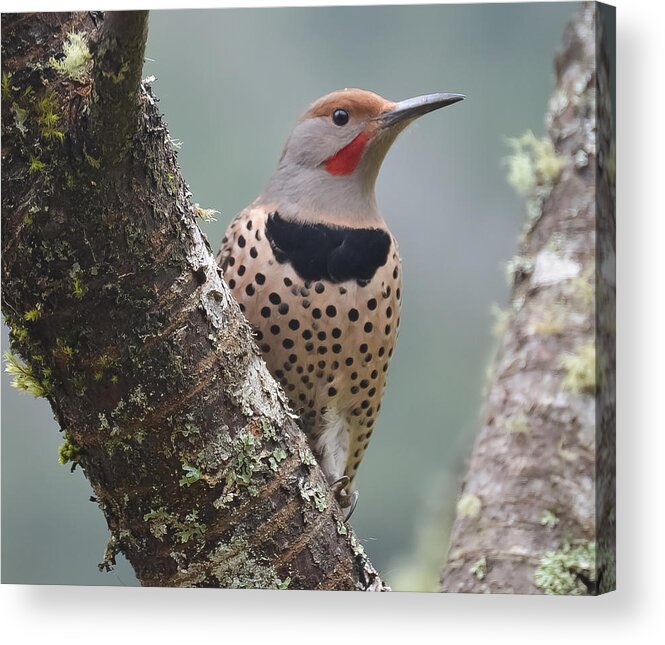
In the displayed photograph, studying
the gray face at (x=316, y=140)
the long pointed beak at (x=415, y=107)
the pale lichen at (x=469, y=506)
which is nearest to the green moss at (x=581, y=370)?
the pale lichen at (x=469, y=506)

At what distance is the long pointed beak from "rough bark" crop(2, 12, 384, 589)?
77cm

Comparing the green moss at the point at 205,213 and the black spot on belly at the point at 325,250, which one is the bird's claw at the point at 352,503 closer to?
the black spot on belly at the point at 325,250

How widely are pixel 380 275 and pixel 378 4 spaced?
2.65 feet

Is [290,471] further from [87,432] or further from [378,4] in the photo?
[378,4]

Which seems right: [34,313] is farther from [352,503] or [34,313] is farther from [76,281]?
[352,503]

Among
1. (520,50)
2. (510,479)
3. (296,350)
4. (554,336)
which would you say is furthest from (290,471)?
(520,50)

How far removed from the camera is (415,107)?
9.54 feet

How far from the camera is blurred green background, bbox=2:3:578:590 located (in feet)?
9.55

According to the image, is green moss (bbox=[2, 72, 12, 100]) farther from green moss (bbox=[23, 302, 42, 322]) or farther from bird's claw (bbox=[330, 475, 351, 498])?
bird's claw (bbox=[330, 475, 351, 498])

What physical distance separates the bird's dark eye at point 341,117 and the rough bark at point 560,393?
1.71 feet

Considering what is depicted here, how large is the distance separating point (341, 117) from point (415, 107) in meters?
0.23

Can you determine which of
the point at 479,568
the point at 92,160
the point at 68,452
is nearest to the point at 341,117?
the point at 92,160

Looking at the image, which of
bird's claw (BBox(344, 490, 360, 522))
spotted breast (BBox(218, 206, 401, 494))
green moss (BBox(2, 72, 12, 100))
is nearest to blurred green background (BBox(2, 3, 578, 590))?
bird's claw (BBox(344, 490, 360, 522))

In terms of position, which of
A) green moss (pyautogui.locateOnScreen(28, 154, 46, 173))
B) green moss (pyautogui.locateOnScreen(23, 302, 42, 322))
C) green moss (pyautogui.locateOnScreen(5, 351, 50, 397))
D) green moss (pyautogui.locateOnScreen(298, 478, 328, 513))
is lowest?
green moss (pyautogui.locateOnScreen(298, 478, 328, 513))
